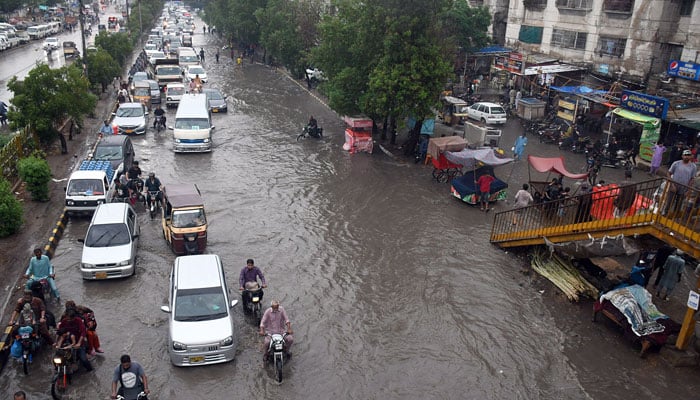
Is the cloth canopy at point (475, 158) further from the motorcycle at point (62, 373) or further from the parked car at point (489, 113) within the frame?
the motorcycle at point (62, 373)

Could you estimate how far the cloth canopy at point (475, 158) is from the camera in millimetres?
20922

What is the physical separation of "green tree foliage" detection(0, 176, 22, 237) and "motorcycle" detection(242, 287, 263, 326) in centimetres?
865

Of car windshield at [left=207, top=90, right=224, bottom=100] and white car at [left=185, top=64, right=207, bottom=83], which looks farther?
white car at [left=185, top=64, right=207, bottom=83]

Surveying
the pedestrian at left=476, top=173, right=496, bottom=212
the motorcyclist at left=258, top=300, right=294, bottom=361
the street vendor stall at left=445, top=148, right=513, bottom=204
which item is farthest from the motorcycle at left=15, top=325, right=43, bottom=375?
the pedestrian at left=476, top=173, right=496, bottom=212

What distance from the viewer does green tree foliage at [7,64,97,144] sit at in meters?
23.0

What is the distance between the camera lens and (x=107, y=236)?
14969 mm

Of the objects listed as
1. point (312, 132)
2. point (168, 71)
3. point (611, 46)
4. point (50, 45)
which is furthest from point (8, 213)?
point (50, 45)

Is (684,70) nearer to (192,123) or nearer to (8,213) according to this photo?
(192,123)

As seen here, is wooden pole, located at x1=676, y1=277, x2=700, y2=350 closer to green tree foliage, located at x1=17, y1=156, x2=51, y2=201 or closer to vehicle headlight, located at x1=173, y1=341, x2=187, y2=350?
vehicle headlight, located at x1=173, y1=341, x2=187, y2=350

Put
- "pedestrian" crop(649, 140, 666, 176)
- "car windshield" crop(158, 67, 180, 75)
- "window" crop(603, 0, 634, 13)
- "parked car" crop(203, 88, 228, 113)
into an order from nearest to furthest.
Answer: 1. "pedestrian" crop(649, 140, 666, 176)
2. "window" crop(603, 0, 634, 13)
3. "parked car" crop(203, 88, 228, 113)
4. "car windshield" crop(158, 67, 180, 75)

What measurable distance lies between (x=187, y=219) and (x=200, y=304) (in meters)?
4.88

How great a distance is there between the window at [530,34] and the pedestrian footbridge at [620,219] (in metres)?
25.1

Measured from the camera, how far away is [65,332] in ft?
35.1

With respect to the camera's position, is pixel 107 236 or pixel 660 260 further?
pixel 660 260
